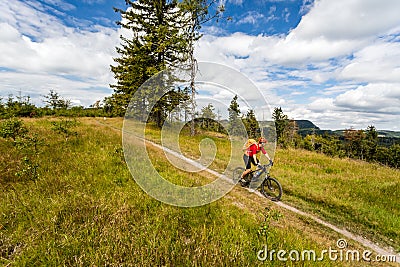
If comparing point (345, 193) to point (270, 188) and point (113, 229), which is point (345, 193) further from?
point (113, 229)

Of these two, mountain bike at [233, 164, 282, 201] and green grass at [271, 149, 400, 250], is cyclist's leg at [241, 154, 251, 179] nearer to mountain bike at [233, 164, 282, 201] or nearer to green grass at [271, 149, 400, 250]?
mountain bike at [233, 164, 282, 201]

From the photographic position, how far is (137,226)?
13.2 feet

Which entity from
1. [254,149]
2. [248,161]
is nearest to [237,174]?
[248,161]

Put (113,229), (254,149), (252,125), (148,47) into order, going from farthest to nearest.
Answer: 1. (148,47)
2. (252,125)
3. (254,149)
4. (113,229)

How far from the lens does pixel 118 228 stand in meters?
3.92

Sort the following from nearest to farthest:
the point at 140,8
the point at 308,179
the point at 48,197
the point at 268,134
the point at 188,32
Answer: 1. the point at 48,197
2. the point at 268,134
3. the point at 308,179
4. the point at 188,32
5. the point at 140,8

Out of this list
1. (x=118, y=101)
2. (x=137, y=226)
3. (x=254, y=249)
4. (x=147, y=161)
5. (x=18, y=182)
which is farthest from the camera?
(x=118, y=101)

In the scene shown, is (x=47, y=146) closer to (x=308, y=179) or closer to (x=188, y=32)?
(x=308, y=179)

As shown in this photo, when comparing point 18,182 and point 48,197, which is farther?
point 18,182

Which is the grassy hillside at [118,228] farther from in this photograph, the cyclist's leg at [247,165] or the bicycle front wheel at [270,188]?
the cyclist's leg at [247,165]

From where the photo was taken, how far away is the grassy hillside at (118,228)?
3.28 m

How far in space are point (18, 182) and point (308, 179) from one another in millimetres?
11319

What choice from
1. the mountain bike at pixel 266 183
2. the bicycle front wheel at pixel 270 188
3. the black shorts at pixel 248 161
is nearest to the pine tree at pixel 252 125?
the black shorts at pixel 248 161

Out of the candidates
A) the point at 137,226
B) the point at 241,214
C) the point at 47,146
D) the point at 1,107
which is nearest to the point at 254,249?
the point at 241,214
